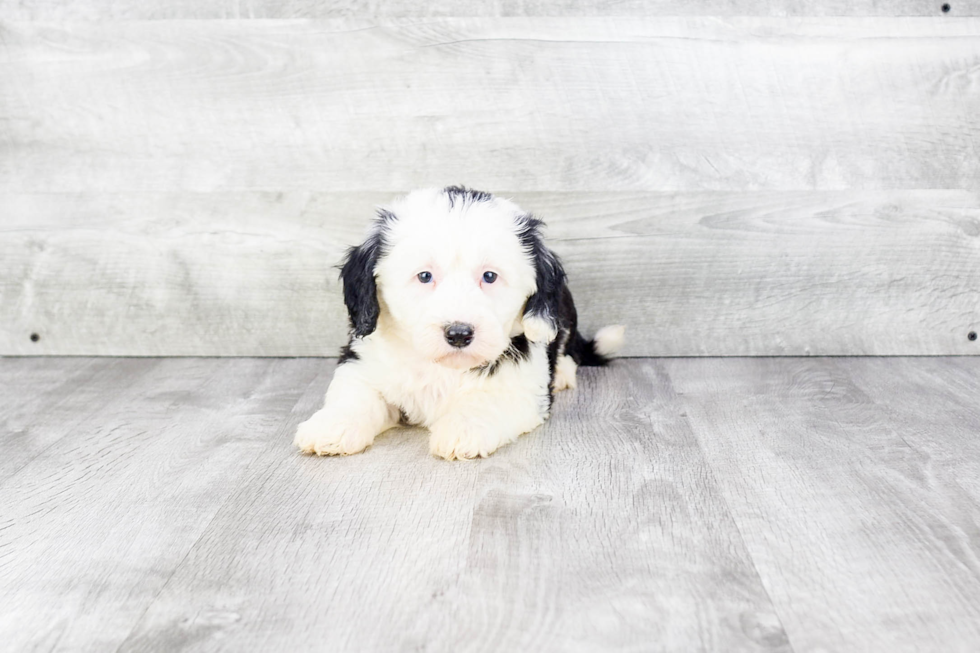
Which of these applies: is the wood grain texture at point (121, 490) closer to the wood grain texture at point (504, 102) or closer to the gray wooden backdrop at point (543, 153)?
the gray wooden backdrop at point (543, 153)

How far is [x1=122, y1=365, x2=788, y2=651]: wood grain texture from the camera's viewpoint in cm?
132

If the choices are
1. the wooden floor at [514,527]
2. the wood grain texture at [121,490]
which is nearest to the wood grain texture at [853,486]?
the wooden floor at [514,527]

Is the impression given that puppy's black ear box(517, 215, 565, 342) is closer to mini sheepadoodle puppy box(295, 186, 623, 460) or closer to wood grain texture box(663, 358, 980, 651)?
mini sheepadoodle puppy box(295, 186, 623, 460)

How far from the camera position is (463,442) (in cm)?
202

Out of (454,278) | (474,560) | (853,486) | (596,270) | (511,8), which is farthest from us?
(596,270)

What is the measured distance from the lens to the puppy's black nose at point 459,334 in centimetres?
191

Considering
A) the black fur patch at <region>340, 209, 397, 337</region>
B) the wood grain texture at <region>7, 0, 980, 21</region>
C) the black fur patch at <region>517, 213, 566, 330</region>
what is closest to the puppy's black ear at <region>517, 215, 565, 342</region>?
the black fur patch at <region>517, 213, 566, 330</region>

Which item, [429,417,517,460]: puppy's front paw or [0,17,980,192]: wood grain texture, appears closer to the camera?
[429,417,517,460]: puppy's front paw

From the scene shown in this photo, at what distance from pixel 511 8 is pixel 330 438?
Result: 1.54 metres

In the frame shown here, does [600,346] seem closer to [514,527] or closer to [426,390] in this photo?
[426,390]

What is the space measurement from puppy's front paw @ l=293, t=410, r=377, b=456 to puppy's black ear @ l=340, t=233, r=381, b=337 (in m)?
0.23

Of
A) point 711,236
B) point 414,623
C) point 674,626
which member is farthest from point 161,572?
point 711,236

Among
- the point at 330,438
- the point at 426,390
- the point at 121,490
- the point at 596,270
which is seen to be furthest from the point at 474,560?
the point at 596,270

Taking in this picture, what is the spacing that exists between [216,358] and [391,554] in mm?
1694
